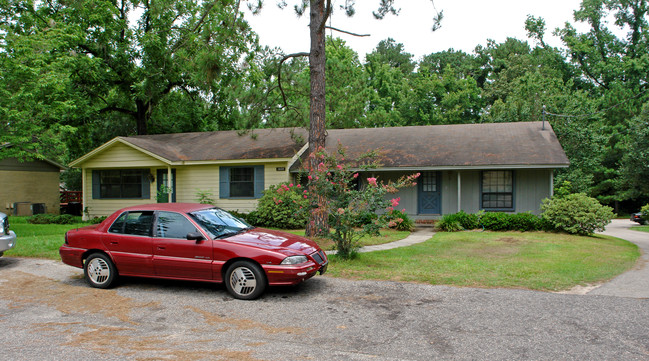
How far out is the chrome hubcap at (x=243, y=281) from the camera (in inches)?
241

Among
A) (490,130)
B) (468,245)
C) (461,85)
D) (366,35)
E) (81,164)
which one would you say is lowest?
(468,245)

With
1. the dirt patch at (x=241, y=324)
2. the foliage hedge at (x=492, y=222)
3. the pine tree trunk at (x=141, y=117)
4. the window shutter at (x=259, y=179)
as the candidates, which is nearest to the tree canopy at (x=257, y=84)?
the pine tree trunk at (x=141, y=117)

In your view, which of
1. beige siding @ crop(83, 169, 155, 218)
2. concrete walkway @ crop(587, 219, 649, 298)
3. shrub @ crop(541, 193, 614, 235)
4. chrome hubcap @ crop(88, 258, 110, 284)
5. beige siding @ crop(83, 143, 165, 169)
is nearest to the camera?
concrete walkway @ crop(587, 219, 649, 298)

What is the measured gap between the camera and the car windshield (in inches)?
260

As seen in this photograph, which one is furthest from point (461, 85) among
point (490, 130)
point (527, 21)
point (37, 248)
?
point (37, 248)

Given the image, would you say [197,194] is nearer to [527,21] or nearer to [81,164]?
[81,164]

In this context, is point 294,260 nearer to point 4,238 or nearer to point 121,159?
point 4,238

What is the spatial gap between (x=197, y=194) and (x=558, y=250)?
13646mm

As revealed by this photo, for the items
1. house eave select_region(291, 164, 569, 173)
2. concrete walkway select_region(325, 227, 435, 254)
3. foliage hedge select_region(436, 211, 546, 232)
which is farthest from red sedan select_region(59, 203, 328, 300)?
foliage hedge select_region(436, 211, 546, 232)

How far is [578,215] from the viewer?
14.0 meters

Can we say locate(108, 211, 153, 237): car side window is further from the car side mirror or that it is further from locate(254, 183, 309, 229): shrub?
locate(254, 183, 309, 229): shrub

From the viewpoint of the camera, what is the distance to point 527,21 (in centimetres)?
4084

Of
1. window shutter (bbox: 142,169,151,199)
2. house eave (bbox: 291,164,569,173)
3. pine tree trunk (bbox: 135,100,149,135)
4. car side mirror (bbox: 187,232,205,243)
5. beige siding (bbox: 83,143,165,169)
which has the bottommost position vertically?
car side mirror (bbox: 187,232,205,243)

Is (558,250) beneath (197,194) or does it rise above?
beneath
